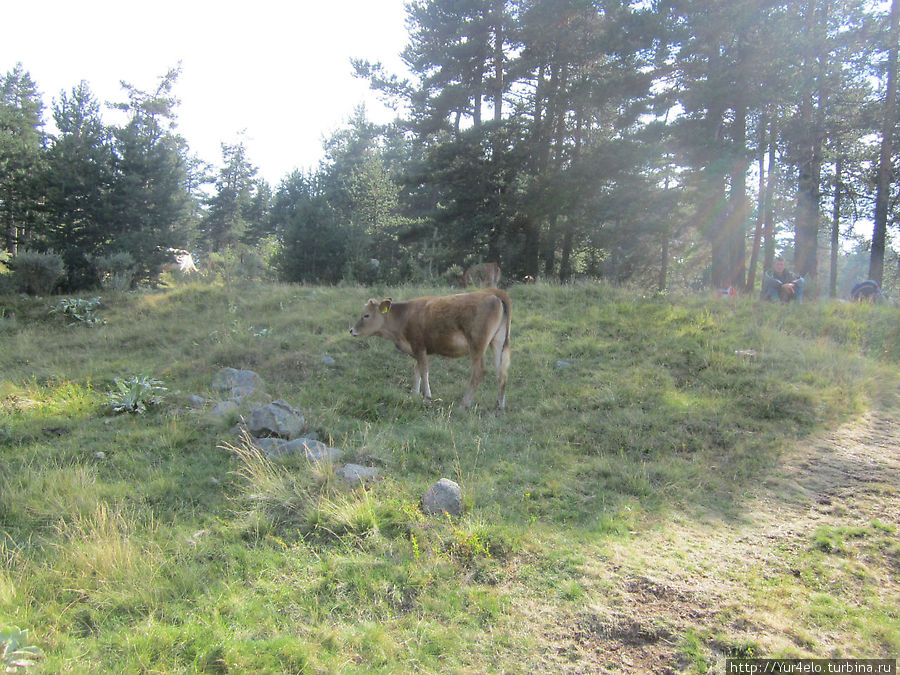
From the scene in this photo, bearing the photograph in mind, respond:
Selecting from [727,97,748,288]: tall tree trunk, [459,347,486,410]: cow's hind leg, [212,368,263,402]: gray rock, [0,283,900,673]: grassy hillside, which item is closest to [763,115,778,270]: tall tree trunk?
[727,97,748,288]: tall tree trunk

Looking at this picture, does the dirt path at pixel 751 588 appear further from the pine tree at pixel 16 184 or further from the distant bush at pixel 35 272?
the pine tree at pixel 16 184

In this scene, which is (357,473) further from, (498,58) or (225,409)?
(498,58)

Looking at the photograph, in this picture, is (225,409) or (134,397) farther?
(134,397)

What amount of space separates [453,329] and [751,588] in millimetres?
5871

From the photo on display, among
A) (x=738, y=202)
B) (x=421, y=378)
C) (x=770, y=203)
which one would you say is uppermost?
(x=770, y=203)

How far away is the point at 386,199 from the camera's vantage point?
95.7ft

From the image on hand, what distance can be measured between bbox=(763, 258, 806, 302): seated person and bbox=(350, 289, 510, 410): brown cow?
9.42 m

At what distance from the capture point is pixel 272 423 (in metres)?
6.74

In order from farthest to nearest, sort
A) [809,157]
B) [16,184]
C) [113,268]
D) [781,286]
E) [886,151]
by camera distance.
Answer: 1. [16,184]
2. [809,157]
3. [113,268]
4. [886,151]
5. [781,286]

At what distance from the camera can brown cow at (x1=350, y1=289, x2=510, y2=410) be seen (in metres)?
8.64

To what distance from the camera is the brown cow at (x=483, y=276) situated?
714 inches

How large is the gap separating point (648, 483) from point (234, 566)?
13.1ft

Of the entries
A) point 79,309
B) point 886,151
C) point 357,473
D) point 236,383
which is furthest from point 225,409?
point 886,151

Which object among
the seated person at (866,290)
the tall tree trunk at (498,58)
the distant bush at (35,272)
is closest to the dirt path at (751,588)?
the seated person at (866,290)
